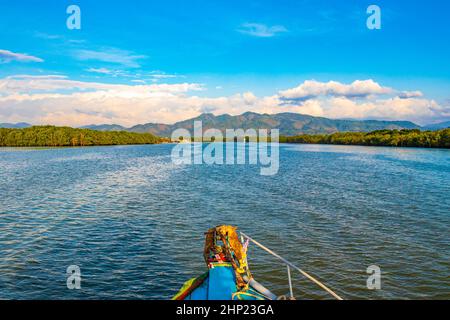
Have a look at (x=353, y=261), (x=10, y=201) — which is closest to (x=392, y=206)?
(x=353, y=261)

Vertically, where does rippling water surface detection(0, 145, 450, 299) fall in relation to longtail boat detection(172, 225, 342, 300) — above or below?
below

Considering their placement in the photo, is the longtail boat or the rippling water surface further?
the rippling water surface

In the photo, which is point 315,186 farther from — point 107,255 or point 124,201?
point 107,255

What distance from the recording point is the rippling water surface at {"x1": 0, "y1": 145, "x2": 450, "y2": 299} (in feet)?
61.2

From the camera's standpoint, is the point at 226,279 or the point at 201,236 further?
the point at 201,236

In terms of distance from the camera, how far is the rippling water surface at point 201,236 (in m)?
18.7

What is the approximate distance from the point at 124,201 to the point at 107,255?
64.8 feet

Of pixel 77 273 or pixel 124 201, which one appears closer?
pixel 77 273

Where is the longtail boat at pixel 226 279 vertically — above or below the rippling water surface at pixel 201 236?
above

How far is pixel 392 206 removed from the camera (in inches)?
1533

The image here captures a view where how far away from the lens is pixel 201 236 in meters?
27.2

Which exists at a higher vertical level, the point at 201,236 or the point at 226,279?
the point at 226,279

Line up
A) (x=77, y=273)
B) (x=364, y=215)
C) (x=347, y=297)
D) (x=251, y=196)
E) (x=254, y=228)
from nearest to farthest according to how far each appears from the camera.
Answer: (x=347, y=297), (x=77, y=273), (x=254, y=228), (x=364, y=215), (x=251, y=196)

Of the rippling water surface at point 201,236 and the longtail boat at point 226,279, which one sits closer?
the longtail boat at point 226,279
